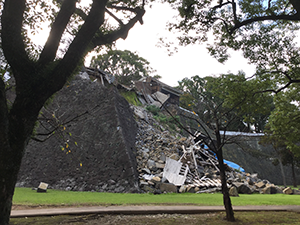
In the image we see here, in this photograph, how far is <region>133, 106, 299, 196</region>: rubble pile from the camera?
38.7 ft

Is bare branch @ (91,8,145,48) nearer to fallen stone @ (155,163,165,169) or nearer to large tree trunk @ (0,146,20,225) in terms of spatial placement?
large tree trunk @ (0,146,20,225)

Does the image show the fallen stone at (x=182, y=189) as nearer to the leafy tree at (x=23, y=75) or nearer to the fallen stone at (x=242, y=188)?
the fallen stone at (x=242, y=188)

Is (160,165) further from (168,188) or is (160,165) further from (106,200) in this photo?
(106,200)

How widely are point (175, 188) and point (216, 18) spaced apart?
820 centimetres

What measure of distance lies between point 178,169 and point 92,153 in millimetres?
4968

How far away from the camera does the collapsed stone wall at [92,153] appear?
Answer: 11422 millimetres

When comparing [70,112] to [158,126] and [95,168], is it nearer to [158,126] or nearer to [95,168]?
[95,168]

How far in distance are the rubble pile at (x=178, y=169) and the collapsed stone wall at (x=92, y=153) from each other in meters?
0.80

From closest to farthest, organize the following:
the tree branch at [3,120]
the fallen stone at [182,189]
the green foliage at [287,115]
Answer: the tree branch at [3,120] → the green foliage at [287,115] → the fallen stone at [182,189]

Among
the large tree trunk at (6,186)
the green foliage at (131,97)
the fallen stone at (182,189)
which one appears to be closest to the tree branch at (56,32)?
the large tree trunk at (6,186)

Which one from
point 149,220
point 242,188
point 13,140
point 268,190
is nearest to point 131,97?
point 242,188

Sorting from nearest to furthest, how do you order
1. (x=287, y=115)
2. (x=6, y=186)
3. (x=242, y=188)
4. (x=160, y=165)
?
(x=6, y=186) → (x=287, y=115) → (x=160, y=165) → (x=242, y=188)

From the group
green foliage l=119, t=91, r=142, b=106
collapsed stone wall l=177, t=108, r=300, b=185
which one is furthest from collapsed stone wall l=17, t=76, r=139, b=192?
collapsed stone wall l=177, t=108, r=300, b=185

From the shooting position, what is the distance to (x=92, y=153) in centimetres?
1269
